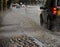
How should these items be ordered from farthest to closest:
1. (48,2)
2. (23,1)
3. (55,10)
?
(23,1) → (48,2) → (55,10)

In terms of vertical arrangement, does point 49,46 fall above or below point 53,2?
below

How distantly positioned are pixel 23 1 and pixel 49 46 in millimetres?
112009

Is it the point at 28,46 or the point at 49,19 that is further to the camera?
the point at 49,19

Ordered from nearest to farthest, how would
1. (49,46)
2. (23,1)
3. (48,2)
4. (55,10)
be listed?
1. (49,46)
2. (55,10)
3. (48,2)
4. (23,1)

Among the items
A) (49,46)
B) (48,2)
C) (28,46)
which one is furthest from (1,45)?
(48,2)

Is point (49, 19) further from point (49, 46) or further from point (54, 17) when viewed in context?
point (49, 46)

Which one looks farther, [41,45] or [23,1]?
[23,1]

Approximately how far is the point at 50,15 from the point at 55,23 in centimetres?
47

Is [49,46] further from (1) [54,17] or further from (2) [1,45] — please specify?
(1) [54,17]

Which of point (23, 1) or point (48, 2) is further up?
point (48, 2)

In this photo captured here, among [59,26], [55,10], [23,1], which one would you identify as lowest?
[23,1]

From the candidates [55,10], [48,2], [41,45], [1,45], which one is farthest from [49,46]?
[48,2]

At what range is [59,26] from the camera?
1283 cm

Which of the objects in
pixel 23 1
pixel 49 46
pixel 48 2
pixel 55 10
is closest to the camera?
pixel 49 46
